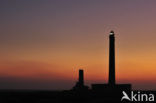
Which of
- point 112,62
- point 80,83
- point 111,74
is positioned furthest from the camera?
point 80,83

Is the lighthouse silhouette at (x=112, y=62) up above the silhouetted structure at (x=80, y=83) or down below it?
above

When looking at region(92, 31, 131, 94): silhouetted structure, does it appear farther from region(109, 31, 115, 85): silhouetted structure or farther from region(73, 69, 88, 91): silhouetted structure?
region(73, 69, 88, 91): silhouetted structure

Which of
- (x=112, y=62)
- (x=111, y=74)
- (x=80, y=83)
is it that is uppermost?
(x=112, y=62)

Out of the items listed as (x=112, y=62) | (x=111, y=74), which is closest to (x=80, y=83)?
(x=111, y=74)

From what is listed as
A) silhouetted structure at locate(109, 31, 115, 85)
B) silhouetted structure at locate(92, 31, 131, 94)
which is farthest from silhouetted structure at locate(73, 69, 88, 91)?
silhouetted structure at locate(109, 31, 115, 85)

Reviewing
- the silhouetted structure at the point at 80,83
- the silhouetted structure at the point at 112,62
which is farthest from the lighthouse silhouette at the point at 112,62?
the silhouetted structure at the point at 80,83

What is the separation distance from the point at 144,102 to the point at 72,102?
25.5 feet

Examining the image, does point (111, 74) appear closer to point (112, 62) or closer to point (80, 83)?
point (112, 62)

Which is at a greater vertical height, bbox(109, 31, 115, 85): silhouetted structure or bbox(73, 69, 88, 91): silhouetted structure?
bbox(109, 31, 115, 85): silhouetted structure

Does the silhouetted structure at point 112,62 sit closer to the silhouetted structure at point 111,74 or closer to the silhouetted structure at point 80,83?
the silhouetted structure at point 111,74

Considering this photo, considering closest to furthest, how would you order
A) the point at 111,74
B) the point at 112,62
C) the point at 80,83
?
the point at 112,62, the point at 111,74, the point at 80,83

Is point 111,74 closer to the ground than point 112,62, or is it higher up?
closer to the ground

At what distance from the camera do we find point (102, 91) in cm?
4294

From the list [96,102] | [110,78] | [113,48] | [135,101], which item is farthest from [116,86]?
[96,102]
